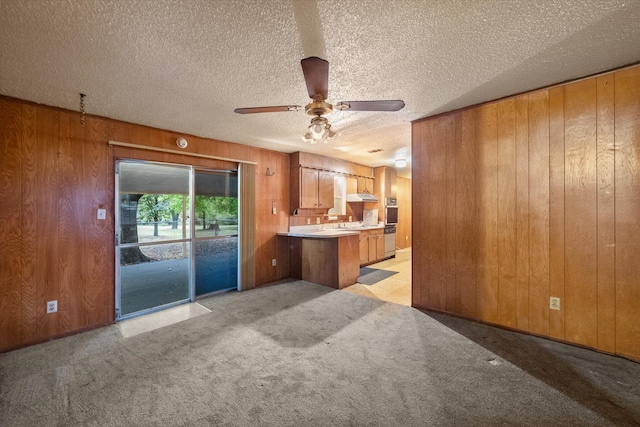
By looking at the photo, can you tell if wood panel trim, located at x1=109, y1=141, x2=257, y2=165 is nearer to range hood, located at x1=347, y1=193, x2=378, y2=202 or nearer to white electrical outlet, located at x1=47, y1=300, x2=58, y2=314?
white electrical outlet, located at x1=47, y1=300, x2=58, y2=314

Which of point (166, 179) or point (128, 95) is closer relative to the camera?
point (128, 95)

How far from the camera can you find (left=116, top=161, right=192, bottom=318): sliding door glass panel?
3367 mm

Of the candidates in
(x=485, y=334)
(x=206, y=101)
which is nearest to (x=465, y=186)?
(x=485, y=334)

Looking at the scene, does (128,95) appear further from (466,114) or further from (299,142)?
(466,114)

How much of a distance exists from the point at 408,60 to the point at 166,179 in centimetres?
391

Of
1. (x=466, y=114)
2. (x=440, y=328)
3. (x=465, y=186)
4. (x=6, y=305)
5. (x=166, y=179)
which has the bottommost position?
(x=440, y=328)

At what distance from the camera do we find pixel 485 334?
8.72ft

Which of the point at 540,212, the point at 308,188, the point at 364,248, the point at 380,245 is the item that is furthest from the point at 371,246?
the point at 540,212

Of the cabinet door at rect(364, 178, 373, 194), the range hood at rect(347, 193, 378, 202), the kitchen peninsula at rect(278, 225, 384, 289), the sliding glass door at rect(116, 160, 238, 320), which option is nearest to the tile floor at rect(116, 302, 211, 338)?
the sliding glass door at rect(116, 160, 238, 320)

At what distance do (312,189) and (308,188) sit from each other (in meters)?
0.12

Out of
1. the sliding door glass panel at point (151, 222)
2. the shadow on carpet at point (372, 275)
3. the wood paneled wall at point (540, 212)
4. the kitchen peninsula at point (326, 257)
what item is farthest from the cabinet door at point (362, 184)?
the sliding door glass panel at point (151, 222)

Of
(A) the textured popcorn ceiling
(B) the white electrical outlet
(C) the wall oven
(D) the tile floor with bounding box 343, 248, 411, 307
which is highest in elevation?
(A) the textured popcorn ceiling

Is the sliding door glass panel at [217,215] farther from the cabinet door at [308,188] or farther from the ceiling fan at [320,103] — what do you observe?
the ceiling fan at [320,103]

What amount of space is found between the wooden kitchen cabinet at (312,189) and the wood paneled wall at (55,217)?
2467 mm
